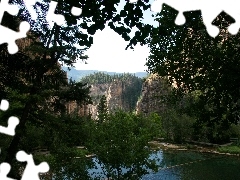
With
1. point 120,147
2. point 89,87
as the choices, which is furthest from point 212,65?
point 120,147

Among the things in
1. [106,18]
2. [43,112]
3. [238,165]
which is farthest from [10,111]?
[238,165]

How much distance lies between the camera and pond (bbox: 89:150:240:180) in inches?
1293

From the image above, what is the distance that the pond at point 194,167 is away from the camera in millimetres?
32847

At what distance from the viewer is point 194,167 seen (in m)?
38.3

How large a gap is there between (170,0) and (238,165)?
41.9 meters

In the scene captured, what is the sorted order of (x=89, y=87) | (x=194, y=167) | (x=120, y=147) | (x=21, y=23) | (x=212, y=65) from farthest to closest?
(x=194, y=167) < (x=120, y=147) < (x=89, y=87) < (x=212, y=65) < (x=21, y=23)

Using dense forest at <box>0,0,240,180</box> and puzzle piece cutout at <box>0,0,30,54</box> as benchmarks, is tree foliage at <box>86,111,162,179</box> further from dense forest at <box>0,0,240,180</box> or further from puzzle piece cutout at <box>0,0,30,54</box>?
puzzle piece cutout at <box>0,0,30,54</box>

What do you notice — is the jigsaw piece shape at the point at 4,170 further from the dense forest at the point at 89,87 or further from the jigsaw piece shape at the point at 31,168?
the dense forest at the point at 89,87

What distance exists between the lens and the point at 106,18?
286cm

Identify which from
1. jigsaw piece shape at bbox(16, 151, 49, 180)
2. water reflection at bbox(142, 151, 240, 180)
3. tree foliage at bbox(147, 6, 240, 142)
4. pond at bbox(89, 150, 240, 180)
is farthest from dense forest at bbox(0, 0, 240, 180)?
water reflection at bbox(142, 151, 240, 180)

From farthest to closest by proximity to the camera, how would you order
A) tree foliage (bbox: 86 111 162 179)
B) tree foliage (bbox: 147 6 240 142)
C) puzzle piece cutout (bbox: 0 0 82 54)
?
tree foliage (bbox: 86 111 162 179)
tree foliage (bbox: 147 6 240 142)
puzzle piece cutout (bbox: 0 0 82 54)

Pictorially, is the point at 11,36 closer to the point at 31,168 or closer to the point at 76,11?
the point at 76,11

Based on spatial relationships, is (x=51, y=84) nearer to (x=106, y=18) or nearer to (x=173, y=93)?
(x=173, y=93)

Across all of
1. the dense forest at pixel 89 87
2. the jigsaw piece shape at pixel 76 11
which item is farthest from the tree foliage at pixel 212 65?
the jigsaw piece shape at pixel 76 11
